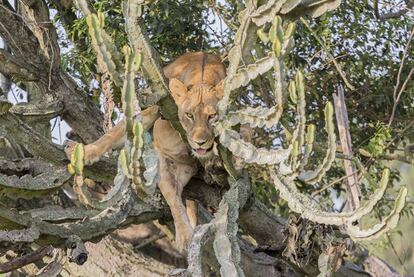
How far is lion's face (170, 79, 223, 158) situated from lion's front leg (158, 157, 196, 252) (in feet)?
1.49

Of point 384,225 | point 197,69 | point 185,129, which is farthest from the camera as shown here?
point 197,69

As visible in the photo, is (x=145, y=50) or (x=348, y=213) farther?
(x=145, y=50)

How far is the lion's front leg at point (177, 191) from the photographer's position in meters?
5.84

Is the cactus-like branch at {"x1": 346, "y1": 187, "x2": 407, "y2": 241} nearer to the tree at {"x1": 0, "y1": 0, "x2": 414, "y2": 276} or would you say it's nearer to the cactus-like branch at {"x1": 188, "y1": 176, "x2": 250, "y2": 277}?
the tree at {"x1": 0, "y1": 0, "x2": 414, "y2": 276}

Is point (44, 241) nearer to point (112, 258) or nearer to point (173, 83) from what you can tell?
point (173, 83)

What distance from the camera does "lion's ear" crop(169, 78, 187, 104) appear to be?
572 cm

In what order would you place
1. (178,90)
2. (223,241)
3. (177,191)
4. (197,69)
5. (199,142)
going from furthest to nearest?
(197,69)
(177,191)
(178,90)
(199,142)
(223,241)

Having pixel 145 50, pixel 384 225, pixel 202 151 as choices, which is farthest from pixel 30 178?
pixel 384 225

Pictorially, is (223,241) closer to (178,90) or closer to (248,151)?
(248,151)

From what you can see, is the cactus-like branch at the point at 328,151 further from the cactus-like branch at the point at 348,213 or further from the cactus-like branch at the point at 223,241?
the cactus-like branch at the point at 223,241

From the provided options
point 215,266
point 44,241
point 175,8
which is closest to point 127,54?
point 44,241

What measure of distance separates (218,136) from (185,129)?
1.16ft

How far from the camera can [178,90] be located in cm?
575

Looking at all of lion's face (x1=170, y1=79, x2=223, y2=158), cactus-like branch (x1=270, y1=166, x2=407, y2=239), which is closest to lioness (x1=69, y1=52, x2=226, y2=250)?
lion's face (x1=170, y1=79, x2=223, y2=158)
